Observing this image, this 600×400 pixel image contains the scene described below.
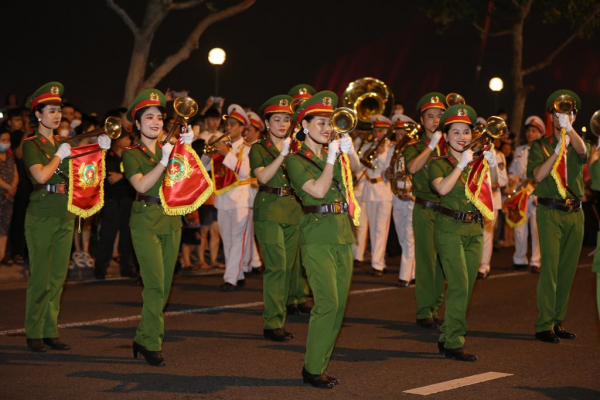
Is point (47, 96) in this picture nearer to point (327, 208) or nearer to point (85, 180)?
point (85, 180)

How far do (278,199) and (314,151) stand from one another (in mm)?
2353

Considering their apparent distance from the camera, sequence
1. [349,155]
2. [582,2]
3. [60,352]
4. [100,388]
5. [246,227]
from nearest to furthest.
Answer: [100,388] < [349,155] < [60,352] < [246,227] < [582,2]

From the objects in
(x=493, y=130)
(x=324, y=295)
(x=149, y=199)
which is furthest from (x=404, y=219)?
(x=324, y=295)

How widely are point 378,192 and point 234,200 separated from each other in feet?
9.22

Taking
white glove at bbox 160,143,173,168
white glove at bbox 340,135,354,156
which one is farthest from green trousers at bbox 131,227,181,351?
white glove at bbox 340,135,354,156

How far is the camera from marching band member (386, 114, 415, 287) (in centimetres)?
1307

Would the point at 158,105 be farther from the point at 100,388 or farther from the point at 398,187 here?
the point at 398,187

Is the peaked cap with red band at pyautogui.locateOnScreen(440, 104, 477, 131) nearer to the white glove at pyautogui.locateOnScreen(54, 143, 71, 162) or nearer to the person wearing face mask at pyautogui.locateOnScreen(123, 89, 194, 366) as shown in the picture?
the person wearing face mask at pyautogui.locateOnScreen(123, 89, 194, 366)

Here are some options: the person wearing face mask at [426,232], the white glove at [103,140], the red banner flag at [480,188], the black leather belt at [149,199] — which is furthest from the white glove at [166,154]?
the person wearing face mask at [426,232]

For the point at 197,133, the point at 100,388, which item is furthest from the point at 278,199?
the point at 197,133

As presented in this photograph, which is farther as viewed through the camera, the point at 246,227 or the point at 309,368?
the point at 246,227

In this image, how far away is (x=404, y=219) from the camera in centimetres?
1358

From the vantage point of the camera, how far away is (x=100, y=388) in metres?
7.04

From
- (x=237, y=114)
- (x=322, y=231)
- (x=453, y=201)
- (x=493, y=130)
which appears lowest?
(x=322, y=231)
